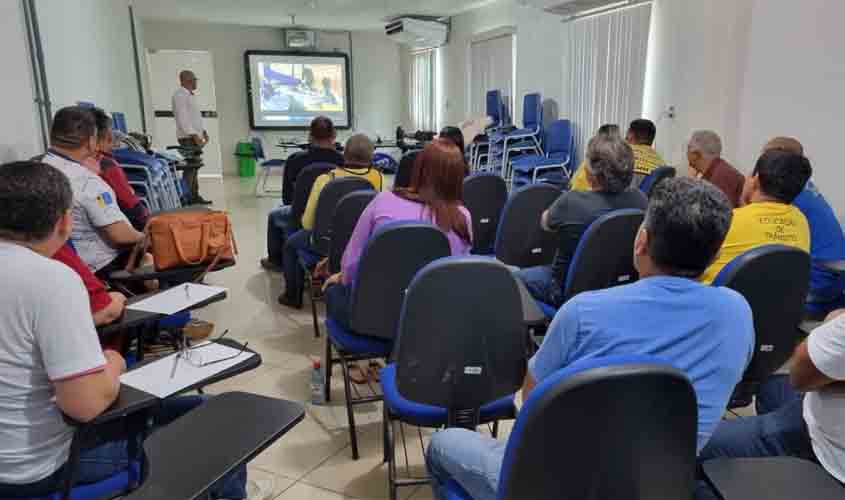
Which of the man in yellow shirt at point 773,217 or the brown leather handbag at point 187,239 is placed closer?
the man in yellow shirt at point 773,217

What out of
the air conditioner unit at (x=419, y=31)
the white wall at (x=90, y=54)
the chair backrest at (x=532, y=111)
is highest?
the air conditioner unit at (x=419, y=31)

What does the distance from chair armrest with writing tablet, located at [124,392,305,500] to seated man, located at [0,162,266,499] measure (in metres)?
0.05

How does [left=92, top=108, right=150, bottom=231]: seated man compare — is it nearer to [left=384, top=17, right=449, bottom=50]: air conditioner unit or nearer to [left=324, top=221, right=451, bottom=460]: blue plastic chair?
[left=324, top=221, right=451, bottom=460]: blue plastic chair

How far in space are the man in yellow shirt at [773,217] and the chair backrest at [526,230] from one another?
39.7 inches

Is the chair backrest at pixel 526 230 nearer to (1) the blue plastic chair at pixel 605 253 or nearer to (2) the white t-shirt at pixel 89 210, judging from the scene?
(1) the blue plastic chair at pixel 605 253

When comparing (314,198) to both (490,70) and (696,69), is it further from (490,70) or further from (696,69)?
(490,70)

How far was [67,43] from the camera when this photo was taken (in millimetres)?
4492

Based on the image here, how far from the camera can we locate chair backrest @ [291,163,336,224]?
154 inches

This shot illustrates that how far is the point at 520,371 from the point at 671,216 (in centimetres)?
69

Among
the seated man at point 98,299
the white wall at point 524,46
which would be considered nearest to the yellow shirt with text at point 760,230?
the seated man at point 98,299

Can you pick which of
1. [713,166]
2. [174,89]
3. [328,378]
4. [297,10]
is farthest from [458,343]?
[174,89]

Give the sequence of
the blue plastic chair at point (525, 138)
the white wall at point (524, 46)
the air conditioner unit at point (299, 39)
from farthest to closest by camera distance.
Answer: the air conditioner unit at point (299, 39) < the white wall at point (524, 46) < the blue plastic chair at point (525, 138)

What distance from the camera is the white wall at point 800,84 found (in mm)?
3527

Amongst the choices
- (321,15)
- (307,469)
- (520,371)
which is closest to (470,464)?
(520,371)
